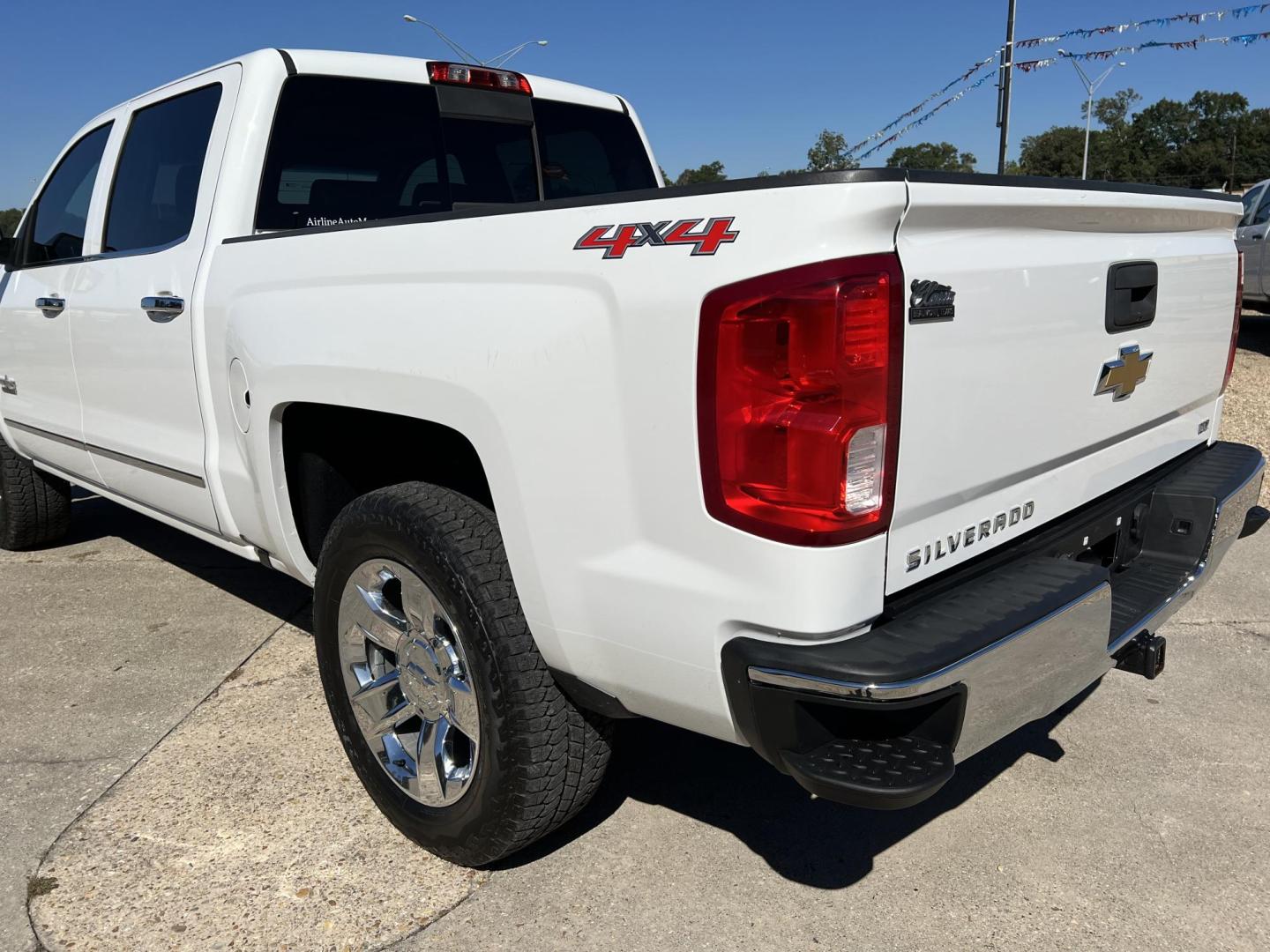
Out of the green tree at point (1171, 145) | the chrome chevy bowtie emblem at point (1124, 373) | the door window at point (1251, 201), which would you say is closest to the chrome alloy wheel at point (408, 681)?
the chrome chevy bowtie emblem at point (1124, 373)

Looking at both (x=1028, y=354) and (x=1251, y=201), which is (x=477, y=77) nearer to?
(x=1028, y=354)

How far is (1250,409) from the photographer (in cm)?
783

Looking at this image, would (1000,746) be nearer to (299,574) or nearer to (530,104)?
(299,574)

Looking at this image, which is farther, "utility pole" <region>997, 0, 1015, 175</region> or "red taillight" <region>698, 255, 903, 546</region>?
"utility pole" <region>997, 0, 1015, 175</region>

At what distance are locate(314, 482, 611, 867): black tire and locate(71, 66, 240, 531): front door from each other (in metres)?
1.05

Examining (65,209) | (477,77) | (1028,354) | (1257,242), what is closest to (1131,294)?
(1028,354)

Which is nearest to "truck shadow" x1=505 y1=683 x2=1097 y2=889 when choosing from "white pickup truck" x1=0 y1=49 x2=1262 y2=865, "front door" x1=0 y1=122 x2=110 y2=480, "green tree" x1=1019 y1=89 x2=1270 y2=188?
"white pickup truck" x1=0 y1=49 x2=1262 y2=865

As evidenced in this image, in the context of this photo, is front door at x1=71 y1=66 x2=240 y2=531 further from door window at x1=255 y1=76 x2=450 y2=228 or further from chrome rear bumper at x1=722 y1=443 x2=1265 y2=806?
chrome rear bumper at x1=722 y1=443 x2=1265 y2=806

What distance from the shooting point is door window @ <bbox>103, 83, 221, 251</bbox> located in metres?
3.21

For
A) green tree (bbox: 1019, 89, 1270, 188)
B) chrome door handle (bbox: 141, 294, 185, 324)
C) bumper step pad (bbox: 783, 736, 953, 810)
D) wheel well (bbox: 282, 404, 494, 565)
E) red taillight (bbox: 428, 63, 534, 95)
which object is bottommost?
bumper step pad (bbox: 783, 736, 953, 810)

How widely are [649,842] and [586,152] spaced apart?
276cm

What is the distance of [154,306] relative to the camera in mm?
3131

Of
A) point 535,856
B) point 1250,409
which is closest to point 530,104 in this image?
point 535,856

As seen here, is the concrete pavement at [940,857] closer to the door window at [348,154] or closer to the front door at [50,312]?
the door window at [348,154]
